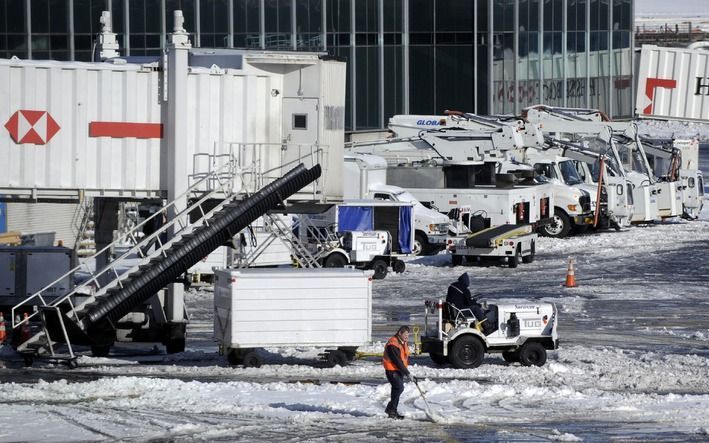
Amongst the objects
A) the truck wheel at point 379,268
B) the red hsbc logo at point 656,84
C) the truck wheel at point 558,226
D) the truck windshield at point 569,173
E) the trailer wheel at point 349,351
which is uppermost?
the red hsbc logo at point 656,84

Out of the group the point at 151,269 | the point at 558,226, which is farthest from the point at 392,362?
the point at 558,226

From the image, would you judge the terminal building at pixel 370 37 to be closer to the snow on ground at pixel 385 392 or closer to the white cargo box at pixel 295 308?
the snow on ground at pixel 385 392

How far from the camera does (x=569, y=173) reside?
1971 inches

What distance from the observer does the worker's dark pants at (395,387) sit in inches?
787

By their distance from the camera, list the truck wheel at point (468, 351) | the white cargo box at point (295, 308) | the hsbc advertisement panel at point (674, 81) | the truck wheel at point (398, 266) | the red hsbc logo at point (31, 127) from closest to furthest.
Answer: the white cargo box at point (295, 308)
the truck wheel at point (468, 351)
the red hsbc logo at point (31, 127)
the hsbc advertisement panel at point (674, 81)
the truck wheel at point (398, 266)

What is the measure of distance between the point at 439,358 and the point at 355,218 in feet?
51.6

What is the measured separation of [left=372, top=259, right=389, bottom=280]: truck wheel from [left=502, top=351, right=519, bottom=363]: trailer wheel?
46.4ft

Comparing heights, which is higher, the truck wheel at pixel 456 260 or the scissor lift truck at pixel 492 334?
the truck wheel at pixel 456 260

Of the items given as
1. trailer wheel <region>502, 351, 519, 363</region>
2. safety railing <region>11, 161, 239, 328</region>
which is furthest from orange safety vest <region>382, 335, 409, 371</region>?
safety railing <region>11, 161, 239, 328</region>

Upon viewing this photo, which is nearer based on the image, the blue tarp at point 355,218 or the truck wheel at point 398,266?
the blue tarp at point 355,218

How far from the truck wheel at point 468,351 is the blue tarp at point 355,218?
15.9 metres

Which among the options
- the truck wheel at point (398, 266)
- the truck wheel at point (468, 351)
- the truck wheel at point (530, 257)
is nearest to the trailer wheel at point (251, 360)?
the truck wheel at point (468, 351)

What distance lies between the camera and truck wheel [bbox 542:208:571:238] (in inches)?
1921

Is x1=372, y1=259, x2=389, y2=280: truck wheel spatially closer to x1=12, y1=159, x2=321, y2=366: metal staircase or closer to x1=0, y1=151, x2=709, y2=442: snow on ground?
x1=0, y1=151, x2=709, y2=442: snow on ground
